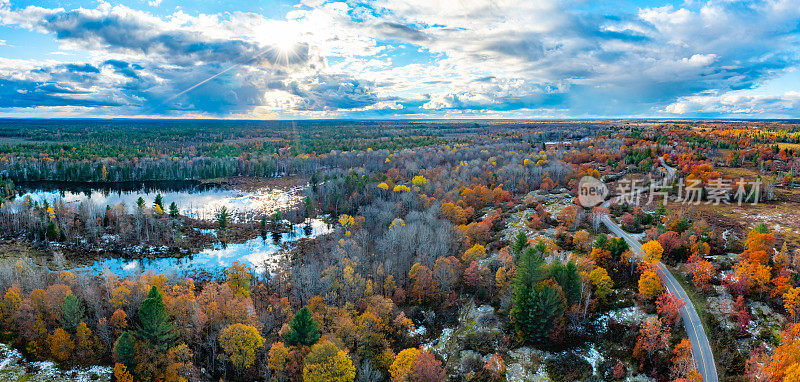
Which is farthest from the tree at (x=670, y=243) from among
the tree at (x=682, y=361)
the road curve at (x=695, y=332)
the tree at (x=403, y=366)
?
the tree at (x=403, y=366)

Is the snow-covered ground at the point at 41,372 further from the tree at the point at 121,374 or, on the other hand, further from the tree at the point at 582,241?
the tree at the point at 582,241

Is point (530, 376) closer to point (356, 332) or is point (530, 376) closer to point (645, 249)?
point (356, 332)

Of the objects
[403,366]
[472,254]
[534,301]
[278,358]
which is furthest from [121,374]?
[472,254]

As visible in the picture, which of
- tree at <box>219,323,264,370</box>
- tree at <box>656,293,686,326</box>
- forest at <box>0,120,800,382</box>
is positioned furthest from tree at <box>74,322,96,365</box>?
tree at <box>656,293,686,326</box>

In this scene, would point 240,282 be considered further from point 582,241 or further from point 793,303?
point 793,303

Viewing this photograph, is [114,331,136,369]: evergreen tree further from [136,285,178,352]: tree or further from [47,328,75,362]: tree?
[47,328,75,362]: tree
